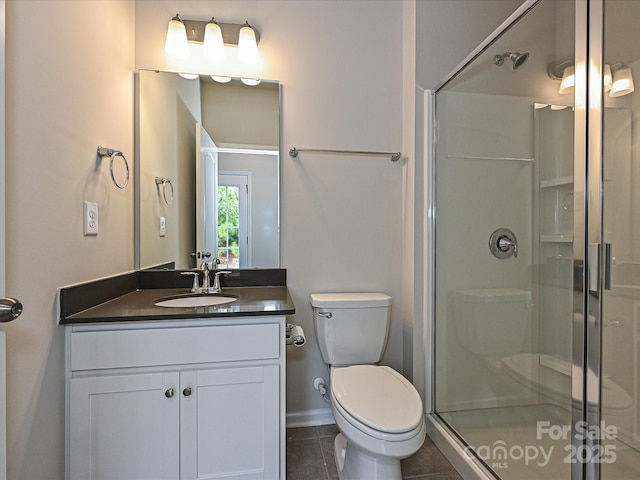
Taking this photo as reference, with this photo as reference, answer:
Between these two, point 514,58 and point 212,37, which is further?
point 212,37

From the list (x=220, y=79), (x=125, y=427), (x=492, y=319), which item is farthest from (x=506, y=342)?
(x=220, y=79)

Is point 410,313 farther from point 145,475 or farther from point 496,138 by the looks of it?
point 145,475

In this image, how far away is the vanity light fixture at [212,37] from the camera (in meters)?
1.75

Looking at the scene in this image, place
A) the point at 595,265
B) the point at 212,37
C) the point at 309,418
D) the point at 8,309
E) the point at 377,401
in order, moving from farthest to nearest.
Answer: the point at 309,418
the point at 212,37
the point at 377,401
the point at 595,265
the point at 8,309

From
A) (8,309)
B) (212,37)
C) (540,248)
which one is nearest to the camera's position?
(8,309)

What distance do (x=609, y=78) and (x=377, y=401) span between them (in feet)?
4.57

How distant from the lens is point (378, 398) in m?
1.32

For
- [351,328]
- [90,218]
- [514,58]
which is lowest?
[351,328]

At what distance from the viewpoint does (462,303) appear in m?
1.79

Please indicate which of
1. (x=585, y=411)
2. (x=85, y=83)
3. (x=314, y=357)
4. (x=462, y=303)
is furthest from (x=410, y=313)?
(x=85, y=83)

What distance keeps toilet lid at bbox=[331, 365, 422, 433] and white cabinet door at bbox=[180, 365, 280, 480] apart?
0.28 m

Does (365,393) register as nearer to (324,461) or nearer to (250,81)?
(324,461)

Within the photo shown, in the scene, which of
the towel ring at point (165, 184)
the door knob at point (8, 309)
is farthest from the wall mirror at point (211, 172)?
the door knob at point (8, 309)

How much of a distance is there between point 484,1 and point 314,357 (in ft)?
7.58
